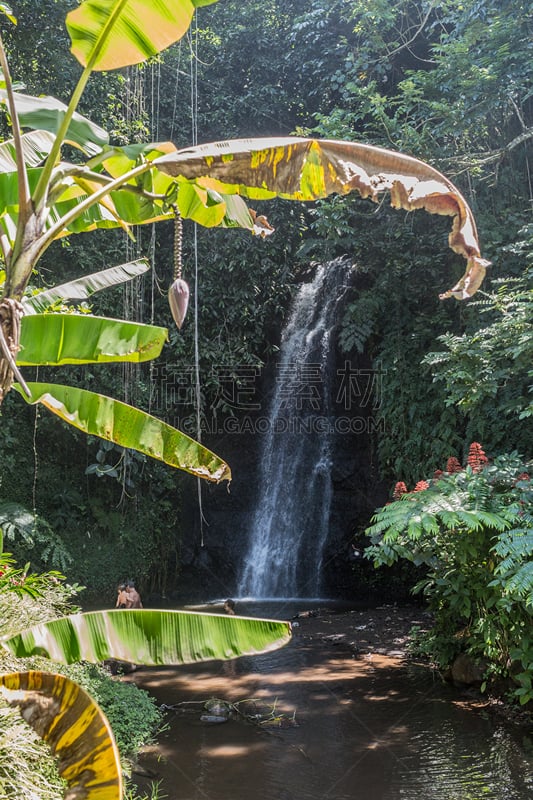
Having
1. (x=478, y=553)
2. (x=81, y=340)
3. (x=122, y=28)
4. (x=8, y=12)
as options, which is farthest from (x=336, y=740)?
(x=8, y=12)

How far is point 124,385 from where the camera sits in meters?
11.8

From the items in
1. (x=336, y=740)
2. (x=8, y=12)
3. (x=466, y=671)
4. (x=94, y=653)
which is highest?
(x=8, y=12)

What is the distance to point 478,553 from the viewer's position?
6.32 metres

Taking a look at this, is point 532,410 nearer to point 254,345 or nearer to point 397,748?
point 397,748

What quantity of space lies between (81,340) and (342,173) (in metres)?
1.58

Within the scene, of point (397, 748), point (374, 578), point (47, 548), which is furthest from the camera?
point (374, 578)

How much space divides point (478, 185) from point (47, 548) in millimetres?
8997

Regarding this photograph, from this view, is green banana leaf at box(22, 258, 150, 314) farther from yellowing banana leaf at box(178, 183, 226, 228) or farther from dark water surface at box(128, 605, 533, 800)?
dark water surface at box(128, 605, 533, 800)

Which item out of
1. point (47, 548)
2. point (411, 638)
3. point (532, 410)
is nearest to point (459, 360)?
point (532, 410)

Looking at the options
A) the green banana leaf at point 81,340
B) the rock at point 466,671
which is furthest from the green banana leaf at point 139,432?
the rock at point 466,671

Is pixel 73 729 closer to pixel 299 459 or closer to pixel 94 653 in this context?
pixel 94 653

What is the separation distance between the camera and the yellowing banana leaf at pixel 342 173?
248cm

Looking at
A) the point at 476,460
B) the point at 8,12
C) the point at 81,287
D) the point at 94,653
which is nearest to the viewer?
the point at 94,653

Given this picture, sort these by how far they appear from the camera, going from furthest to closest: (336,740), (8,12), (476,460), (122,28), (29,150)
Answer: (476,460), (336,740), (8,12), (29,150), (122,28)
